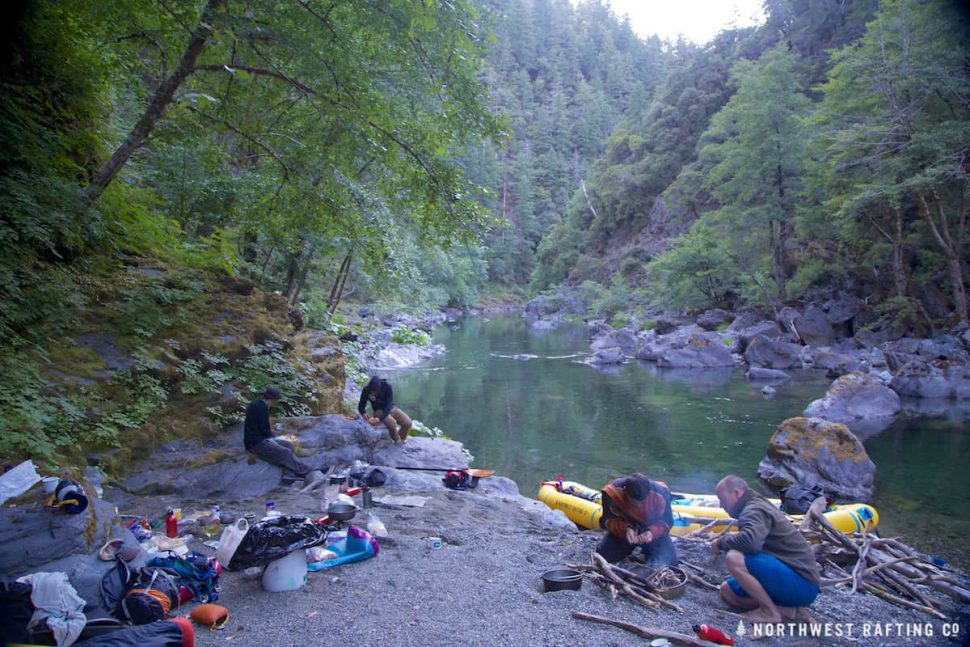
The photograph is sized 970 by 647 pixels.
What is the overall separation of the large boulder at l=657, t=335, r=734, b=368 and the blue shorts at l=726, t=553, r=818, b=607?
18.8m

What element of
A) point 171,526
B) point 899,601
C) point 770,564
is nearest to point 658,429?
point 899,601

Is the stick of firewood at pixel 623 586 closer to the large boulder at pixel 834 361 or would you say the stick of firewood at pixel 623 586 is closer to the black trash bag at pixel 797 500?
the black trash bag at pixel 797 500

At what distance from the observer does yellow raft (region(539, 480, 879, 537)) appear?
21.4 ft

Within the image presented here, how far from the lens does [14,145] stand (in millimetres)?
5660

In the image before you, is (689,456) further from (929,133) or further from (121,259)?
(929,133)

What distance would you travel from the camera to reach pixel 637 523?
4645 millimetres

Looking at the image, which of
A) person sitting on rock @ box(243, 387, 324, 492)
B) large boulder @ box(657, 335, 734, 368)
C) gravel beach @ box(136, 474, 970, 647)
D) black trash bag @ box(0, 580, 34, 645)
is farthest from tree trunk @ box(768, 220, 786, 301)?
black trash bag @ box(0, 580, 34, 645)

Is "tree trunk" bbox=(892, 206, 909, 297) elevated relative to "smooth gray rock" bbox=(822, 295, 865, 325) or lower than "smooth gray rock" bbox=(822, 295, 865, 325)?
elevated

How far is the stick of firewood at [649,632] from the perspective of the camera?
3434mm

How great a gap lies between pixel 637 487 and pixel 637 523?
12.1 inches

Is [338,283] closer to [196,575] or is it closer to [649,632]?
[196,575]

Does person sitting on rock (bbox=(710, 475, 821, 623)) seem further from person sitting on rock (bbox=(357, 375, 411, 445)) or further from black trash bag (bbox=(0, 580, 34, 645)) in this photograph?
person sitting on rock (bbox=(357, 375, 411, 445))

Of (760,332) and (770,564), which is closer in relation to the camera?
(770,564)

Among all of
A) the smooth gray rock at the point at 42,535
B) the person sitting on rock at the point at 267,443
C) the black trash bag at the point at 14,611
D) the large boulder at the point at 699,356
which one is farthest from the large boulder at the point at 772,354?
the black trash bag at the point at 14,611
